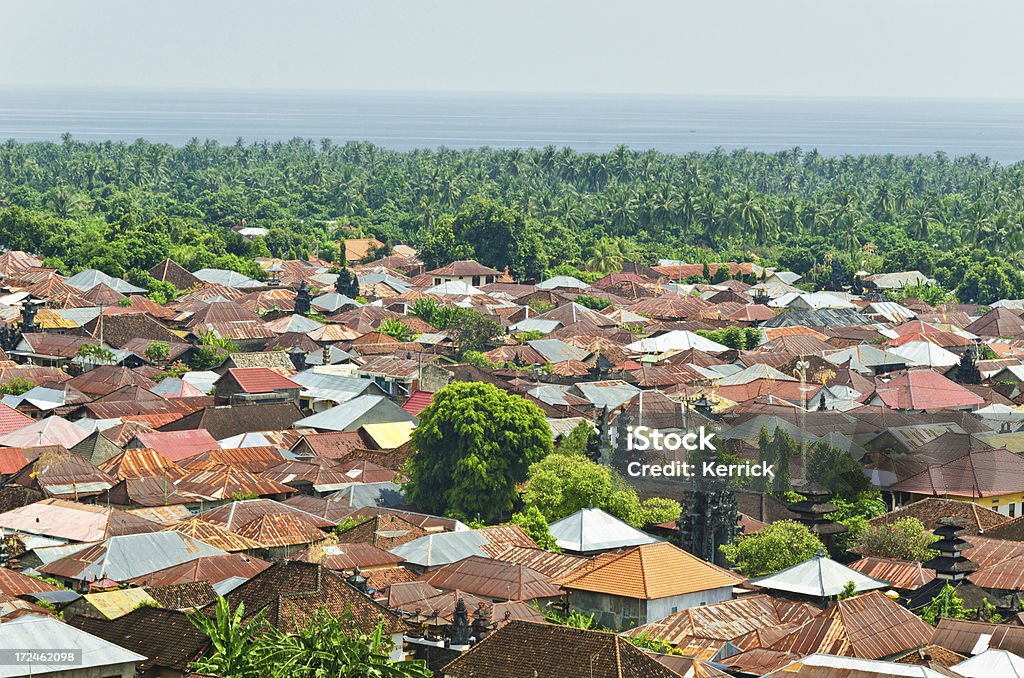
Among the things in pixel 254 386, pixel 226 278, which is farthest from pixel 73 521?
pixel 226 278

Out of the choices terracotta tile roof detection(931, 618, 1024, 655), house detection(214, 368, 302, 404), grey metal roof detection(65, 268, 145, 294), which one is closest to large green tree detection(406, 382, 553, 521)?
house detection(214, 368, 302, 404)

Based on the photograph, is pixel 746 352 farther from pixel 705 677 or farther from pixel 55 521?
pixel 705 677

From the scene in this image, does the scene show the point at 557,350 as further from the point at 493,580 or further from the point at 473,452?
the point at 493,580

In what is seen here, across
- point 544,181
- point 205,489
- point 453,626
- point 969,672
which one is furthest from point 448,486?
point 544,181

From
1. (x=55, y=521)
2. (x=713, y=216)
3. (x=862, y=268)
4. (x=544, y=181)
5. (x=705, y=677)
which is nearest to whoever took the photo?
(x=705, y=677)

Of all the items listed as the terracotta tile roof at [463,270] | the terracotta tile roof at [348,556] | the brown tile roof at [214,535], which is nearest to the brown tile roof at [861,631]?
the terracotta tile roof at [348,556]

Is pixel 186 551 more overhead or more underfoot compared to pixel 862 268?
more overhead

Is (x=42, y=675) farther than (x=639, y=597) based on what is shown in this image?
No

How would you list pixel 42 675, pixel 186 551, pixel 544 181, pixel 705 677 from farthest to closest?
1. pixel 544 181
2. pixel 186 551
3. pixel 705 677
4. pixel 42 675
